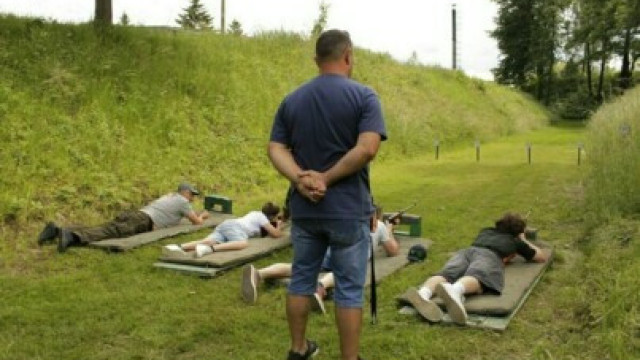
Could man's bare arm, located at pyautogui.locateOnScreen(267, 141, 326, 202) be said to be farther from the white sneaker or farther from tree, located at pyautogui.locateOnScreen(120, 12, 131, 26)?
tree, located at pyautogui.locateOnScreen(120, 12, 131, 26)

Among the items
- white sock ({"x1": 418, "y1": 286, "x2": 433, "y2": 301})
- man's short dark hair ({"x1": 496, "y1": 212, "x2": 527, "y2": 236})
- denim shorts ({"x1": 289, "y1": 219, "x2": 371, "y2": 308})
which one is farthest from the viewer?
man's short dark hair ({"x1": 496, "y1": 212, "x2": 527, "y2": 236})

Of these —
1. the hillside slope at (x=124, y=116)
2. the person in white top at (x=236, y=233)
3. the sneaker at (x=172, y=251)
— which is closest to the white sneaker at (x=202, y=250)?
the person in white top at (x=236, y=233)

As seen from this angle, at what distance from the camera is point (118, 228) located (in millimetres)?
8305

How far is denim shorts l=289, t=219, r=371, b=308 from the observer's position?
142 inches

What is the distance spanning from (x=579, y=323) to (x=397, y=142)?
52.5ft

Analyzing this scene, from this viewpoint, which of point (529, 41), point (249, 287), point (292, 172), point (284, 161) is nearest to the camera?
point (292, 172)

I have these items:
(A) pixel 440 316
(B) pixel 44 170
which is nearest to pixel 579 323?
(A) pixel 440 316

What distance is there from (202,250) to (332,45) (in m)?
3.97

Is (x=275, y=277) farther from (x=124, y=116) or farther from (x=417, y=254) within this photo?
(x=124, y=116)

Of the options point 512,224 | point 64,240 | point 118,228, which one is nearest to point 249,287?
point 512,224

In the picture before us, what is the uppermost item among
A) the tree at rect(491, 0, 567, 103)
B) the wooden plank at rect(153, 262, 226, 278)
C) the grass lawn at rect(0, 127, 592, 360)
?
the tree at rect(491, 0, 567, 103)

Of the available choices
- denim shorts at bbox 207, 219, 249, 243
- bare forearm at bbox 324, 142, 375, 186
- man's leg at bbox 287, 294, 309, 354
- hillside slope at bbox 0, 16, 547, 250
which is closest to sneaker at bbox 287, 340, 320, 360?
man's leg at bbox 287, 294, 309, 354

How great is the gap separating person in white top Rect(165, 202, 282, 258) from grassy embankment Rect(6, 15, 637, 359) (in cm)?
48

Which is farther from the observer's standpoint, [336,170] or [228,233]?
[228,233]
